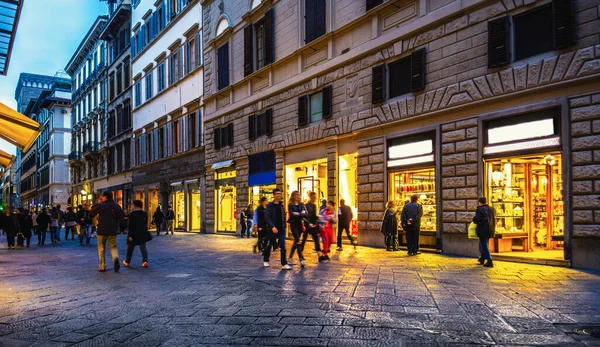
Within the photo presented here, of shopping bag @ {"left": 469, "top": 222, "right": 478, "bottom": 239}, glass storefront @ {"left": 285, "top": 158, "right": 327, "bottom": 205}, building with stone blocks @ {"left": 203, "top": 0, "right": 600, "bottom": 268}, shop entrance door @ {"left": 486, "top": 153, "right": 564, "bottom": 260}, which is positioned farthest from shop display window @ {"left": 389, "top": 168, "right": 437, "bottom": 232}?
glass storefront @ {"left": 285, "top": 158, "right": 327, "bottom": 205}

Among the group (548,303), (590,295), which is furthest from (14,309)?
(590,295)

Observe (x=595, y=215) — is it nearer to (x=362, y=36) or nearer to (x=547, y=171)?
(x=547, y=171)

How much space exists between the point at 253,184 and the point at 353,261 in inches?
437

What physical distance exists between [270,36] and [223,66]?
4.71 metres

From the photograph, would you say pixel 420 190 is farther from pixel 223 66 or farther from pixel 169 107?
pixel 169 107

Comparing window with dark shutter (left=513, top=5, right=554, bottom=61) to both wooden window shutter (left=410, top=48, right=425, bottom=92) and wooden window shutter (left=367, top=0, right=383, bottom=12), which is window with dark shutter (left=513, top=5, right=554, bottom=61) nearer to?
wooden window shutter (left=410, top=48, right=425, bottom=92)

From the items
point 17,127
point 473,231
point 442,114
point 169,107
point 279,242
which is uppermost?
point 169,107

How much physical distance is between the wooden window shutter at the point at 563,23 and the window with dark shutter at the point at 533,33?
9.6 inches

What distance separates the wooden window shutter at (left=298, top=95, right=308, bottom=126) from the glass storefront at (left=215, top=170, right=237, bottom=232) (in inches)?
252

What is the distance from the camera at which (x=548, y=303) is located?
272 inches

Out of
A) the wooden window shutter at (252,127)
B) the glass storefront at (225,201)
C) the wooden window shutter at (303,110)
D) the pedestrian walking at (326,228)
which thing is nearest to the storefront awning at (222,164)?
the glass storefront at (225,201)

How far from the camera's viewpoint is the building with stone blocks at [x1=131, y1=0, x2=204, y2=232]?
28.4 metres

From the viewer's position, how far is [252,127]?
75.1 ft

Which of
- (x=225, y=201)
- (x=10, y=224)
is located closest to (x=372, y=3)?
(x=225, y=201)
